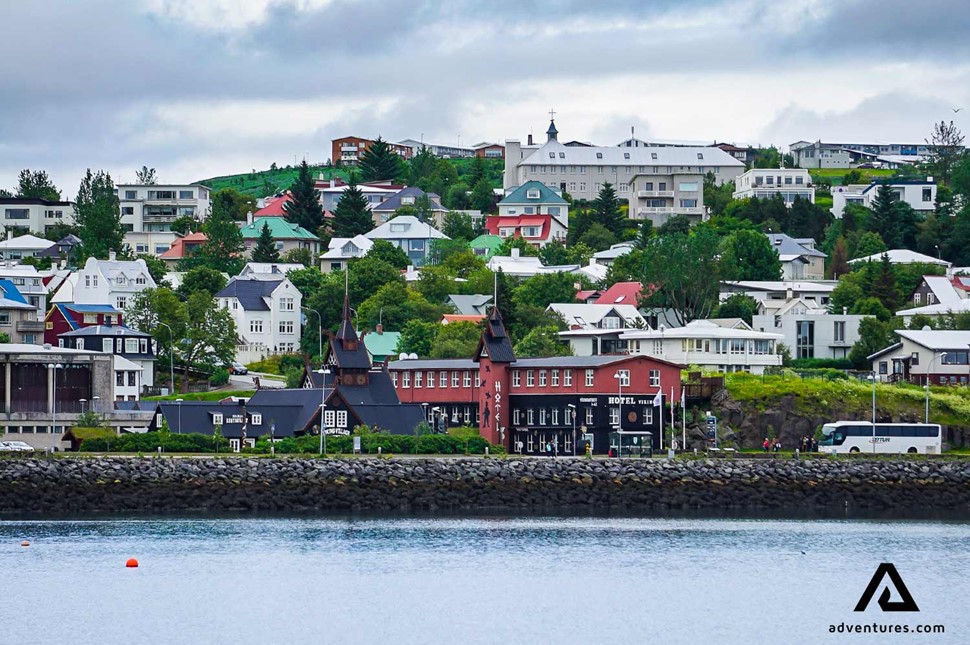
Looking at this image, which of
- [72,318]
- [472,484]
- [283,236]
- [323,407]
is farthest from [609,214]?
[472,484]

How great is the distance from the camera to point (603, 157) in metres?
183

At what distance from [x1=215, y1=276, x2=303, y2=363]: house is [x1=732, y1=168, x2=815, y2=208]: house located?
55692 mm

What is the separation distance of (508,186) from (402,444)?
10622 centimetres

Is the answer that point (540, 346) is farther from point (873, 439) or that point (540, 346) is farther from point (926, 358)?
point (873, 439)

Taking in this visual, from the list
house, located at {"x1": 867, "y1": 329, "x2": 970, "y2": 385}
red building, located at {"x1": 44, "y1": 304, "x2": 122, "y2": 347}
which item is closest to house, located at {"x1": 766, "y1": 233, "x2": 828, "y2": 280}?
house, located at {"x1": 867, "y1": 329, "x2": 970, "y2": 385}

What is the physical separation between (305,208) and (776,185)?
4063cm

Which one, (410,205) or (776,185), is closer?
(776,185)

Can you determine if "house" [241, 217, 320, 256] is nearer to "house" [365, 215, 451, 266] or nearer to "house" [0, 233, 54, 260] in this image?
"house" [365, 215, 451, 266]

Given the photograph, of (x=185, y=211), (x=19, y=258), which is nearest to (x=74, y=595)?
(x=19, y=258)

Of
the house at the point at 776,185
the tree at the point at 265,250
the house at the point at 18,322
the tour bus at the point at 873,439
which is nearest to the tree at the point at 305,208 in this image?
the tree at the point at 265,250

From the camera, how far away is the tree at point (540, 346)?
345 feet

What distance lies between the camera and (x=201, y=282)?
13200 centimetres

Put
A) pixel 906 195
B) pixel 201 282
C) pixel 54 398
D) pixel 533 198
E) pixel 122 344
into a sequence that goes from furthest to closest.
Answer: pixel 533 198, pixel 906 195, pixel 201 282, pixel 122 344, pixel 54 398

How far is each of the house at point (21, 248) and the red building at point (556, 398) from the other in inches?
2952
